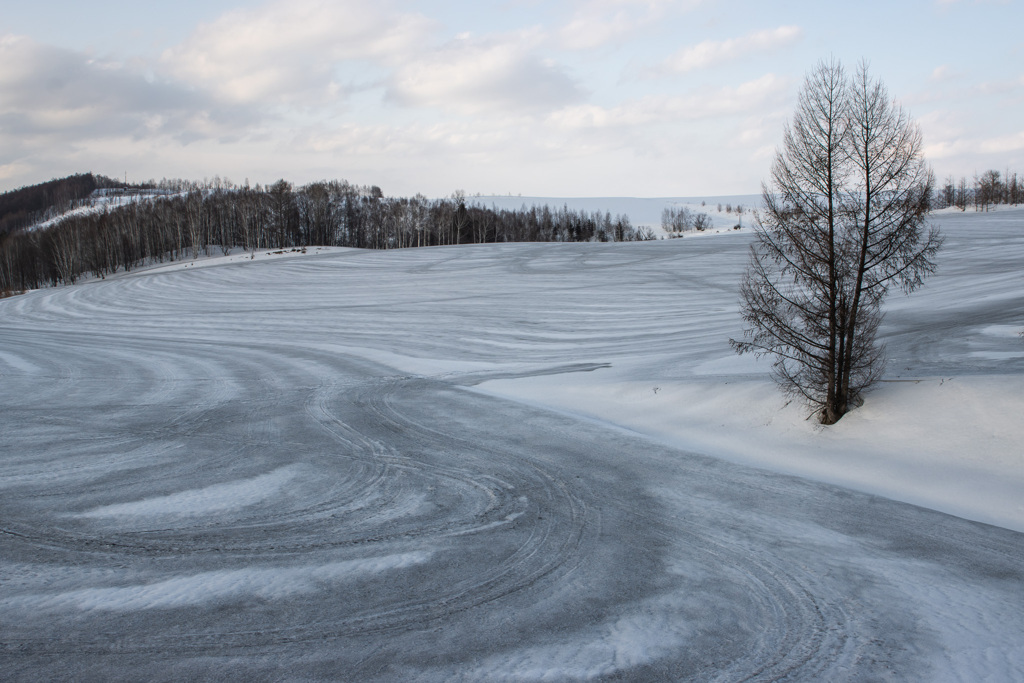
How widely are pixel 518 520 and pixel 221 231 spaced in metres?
108

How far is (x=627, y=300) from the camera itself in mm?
29797

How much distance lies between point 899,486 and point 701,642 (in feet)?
16.2

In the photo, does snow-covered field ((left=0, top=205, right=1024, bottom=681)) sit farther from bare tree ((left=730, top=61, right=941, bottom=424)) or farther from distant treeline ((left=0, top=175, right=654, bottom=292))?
distant treeline ((left=0, top=175, right=654, bottom=292))

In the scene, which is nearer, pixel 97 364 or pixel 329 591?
pixel 329 591

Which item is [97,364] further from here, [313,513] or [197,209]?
[197,209]

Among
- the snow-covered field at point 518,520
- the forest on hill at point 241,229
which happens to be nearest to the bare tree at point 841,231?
the snow-covered field at point 518,520

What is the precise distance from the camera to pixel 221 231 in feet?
335

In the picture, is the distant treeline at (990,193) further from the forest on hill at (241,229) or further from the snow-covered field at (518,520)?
the snow-covered field at (518,520)

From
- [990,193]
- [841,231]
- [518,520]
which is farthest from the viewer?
[990,193]

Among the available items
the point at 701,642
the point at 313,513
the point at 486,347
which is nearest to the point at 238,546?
the point at 313,513

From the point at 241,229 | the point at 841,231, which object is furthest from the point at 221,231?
the point at 841,231

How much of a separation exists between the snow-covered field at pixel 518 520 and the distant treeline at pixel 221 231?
269 ft

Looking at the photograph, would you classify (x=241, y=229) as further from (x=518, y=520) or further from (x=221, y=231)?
(x=518, y=520)

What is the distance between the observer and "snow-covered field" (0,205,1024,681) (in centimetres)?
427
